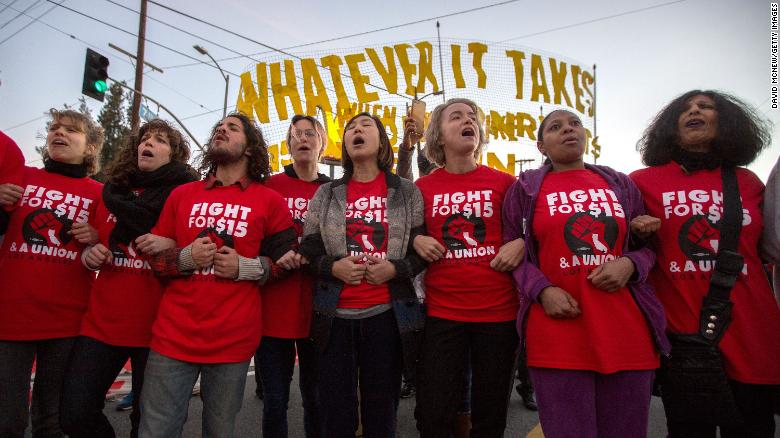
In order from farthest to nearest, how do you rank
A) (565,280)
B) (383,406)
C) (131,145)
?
(131,145), (383,406), (565,280)

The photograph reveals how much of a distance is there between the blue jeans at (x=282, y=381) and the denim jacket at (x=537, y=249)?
119 centimetres

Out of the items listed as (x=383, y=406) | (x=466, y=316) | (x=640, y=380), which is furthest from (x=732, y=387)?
(x=383, y=406)

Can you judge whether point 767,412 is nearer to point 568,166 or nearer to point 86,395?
point 568,166

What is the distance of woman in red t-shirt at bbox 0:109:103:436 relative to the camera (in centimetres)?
220

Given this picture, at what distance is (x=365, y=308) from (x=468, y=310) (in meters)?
0.51

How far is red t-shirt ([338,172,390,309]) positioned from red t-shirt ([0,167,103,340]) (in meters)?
1.55

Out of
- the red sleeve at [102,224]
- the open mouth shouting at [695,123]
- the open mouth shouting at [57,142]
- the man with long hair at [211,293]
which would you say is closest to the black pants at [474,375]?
the man with long hair at [211,293]

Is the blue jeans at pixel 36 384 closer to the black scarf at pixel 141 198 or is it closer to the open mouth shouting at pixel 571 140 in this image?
the black scarf at pixel 141 198

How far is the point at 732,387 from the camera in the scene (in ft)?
6.00

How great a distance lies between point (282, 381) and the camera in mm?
2422

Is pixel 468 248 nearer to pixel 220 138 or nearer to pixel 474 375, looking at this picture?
pixel 474 375

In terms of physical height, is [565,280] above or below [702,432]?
above

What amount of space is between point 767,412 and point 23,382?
3.56 meters

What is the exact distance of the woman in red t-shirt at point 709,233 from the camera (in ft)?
5.88
